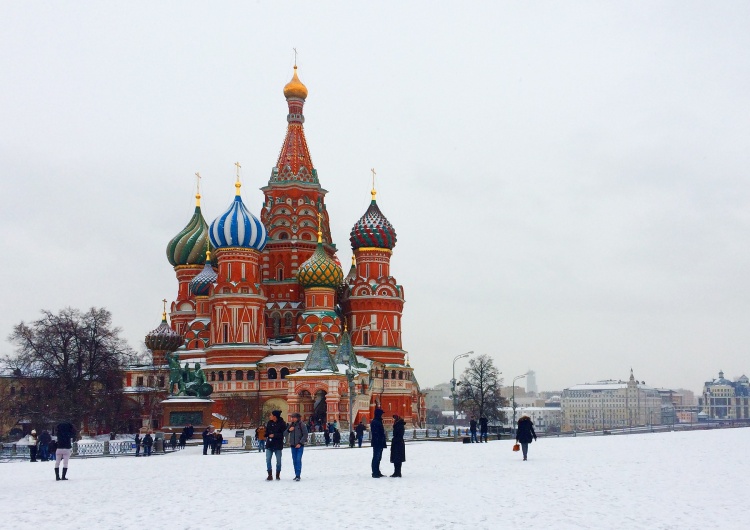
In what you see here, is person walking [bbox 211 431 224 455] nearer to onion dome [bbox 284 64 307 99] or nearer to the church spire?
the church spire

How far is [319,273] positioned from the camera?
62844 millimetres

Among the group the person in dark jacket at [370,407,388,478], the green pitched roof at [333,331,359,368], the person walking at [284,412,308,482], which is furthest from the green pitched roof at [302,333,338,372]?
the person in dark jacket at [370,407,388,478]

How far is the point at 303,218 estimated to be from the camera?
226ft

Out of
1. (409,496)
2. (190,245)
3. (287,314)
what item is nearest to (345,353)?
(287,314)

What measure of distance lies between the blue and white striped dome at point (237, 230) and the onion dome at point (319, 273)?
3.60 m

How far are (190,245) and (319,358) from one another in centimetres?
2237

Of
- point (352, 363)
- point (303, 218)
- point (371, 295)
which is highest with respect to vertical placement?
point (303, 218)

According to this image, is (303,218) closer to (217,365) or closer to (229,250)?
(229,250)

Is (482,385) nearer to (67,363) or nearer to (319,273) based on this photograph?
(319,273)

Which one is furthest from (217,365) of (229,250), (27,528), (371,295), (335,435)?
(27,528)

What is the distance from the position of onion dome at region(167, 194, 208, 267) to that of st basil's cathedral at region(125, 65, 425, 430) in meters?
0.08

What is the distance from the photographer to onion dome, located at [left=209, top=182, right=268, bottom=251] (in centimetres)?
6231

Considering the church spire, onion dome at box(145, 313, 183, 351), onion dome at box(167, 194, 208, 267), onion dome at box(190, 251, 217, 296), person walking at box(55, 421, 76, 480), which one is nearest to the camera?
person walking at box(55, 421, 76, 480)

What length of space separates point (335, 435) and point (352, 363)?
1987 cm
